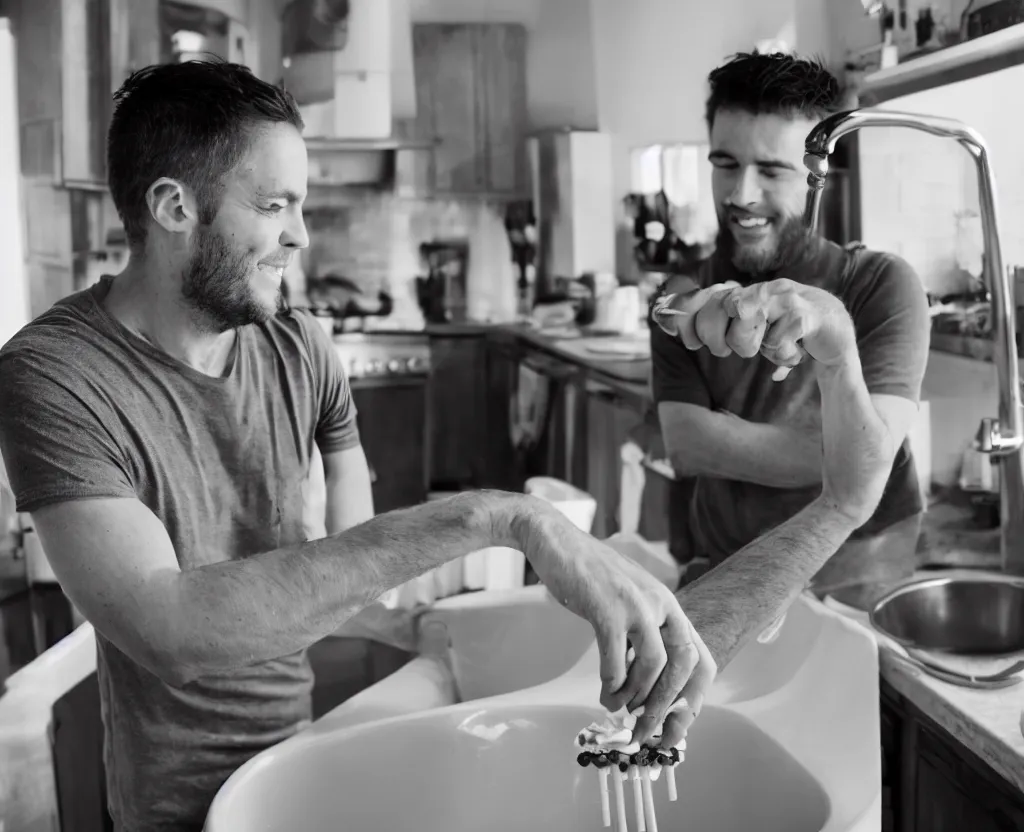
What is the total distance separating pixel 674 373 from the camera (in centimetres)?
126

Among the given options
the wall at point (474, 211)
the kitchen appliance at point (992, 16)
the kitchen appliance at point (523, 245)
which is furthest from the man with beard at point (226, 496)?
the kitchen appliance at point (992, 16)

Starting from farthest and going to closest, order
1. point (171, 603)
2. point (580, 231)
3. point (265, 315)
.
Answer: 1. point (580, 231)
2. point (265, 315)
3. point (171, 603)

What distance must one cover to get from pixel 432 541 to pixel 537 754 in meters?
0.32

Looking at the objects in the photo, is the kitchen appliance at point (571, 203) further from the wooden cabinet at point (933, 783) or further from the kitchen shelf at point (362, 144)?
the wooden cabinet at point (933, 783)

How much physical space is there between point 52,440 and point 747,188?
0.78 metres

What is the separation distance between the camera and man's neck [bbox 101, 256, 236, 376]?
99 centimetres

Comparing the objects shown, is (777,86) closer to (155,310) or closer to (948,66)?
(948,66)

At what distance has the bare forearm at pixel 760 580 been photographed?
1.07 m

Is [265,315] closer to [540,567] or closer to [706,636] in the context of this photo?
[540,567]

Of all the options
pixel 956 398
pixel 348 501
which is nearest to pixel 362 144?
pixel 348 501

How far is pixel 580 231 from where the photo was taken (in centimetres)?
127

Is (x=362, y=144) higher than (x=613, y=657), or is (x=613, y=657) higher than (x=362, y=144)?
(x=362, y=144)

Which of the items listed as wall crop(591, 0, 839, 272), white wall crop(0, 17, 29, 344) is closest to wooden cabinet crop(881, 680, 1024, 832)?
wall crop(591, 0, 839, 272)

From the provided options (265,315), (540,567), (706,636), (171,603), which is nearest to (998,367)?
(706,636)
